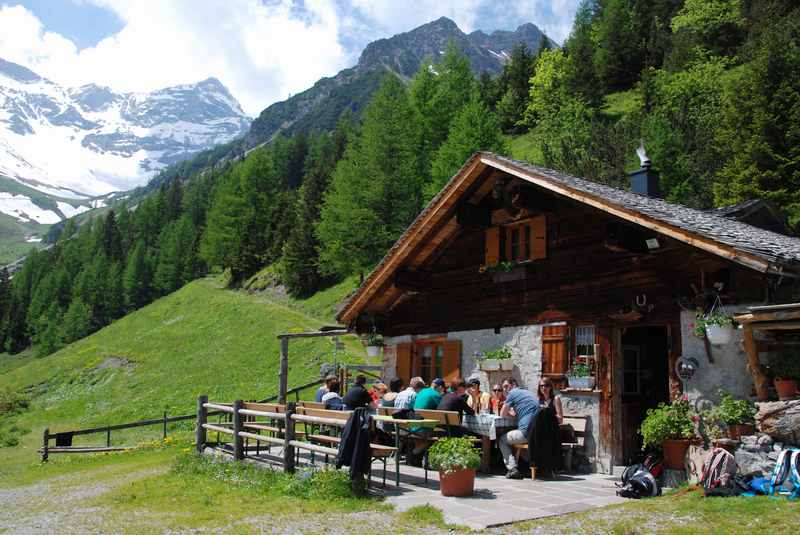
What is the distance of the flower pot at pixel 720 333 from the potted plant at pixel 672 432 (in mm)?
1164

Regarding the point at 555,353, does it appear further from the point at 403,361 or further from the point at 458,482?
the point at 403,361

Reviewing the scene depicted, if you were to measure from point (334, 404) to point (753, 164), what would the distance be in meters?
22.7

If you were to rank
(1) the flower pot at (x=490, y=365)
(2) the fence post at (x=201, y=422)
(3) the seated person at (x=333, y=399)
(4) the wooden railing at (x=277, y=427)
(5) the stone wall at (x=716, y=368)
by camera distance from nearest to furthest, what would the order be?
1. (5) the stone wall at (x=716, y=368)
2. (4) the wooden railing at (x=277, y=427)
3. (3) the seated person at (x=333, y=399)
4. (1) the flower pot at (x=490, y=365)
5. (2) the fence post at (x=201, y=422)

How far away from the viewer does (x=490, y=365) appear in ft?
42.3

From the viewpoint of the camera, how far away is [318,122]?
16100 cm

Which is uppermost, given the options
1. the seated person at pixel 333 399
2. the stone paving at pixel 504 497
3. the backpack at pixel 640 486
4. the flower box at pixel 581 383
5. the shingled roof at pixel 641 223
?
the shingled roof at pixel 641 223

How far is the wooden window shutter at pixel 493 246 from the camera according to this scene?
13.5m

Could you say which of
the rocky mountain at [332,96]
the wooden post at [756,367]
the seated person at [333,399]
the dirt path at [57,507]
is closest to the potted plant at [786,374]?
the wooden post at [756,367]

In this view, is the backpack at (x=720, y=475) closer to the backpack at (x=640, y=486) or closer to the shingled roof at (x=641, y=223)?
the backpack at (x=640, y=486)

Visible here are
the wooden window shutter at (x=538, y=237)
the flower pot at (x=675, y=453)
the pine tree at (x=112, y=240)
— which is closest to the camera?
the flower pot at (x=675, y=453)

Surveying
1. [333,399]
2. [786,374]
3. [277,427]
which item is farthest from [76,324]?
[786,374]

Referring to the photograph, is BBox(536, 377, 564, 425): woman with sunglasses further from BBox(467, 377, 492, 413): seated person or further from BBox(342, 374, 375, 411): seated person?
BBox(342, 374, 375, 411): seated person

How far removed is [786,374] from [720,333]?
94 cm

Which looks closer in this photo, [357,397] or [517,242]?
[357,397]
